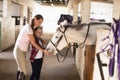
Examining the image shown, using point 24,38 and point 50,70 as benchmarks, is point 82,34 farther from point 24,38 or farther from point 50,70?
point 50,70

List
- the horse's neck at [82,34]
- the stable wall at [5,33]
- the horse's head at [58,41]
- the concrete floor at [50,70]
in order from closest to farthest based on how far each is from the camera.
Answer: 1. the horse's neck at [82,34]
2. the horse's head at [58,41]
3. the concrete floor at [50,70]
4. the stable wall at [5,33]

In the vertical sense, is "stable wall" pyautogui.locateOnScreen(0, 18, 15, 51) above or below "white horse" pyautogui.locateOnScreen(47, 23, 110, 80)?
below

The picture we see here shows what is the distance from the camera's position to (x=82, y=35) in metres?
3.30

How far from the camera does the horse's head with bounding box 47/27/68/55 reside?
3.51 m

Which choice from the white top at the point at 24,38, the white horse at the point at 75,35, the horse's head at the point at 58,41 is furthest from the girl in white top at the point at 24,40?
the white horse at the point at 75,35

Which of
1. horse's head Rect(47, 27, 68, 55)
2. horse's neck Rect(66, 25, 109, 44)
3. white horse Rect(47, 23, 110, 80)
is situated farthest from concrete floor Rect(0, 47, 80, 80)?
horse's neck Rect(66, 25, 109, 44)

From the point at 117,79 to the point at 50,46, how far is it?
6.18 ft

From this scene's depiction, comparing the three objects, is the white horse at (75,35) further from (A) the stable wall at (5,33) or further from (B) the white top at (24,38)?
(A) the stable wall at (5,33)

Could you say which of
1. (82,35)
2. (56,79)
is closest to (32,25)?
(82,35)

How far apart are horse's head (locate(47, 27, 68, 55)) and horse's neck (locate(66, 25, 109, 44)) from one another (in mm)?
70

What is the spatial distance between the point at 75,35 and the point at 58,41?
30cm

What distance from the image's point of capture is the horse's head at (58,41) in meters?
3.51

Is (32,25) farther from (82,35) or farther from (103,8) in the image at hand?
(103,8)

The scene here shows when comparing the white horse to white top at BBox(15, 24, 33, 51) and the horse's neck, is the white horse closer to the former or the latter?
the horse's neck
